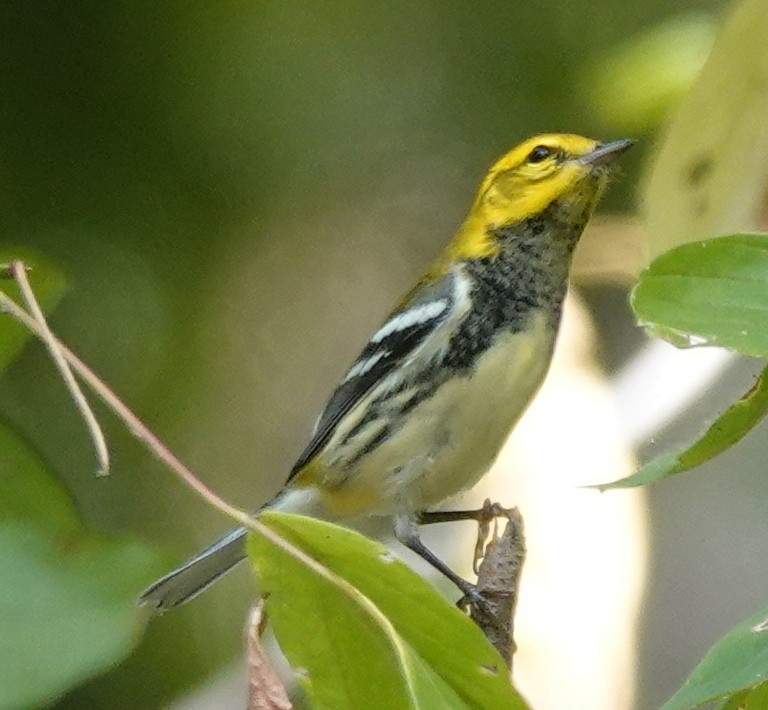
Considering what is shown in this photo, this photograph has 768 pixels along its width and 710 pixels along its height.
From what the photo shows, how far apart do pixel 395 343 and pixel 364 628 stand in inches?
28.7

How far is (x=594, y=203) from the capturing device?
1.39 meters

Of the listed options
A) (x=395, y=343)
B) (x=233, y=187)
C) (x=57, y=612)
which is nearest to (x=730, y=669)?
(x=57, y=612)

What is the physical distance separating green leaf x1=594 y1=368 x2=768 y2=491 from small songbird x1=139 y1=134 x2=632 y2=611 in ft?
2.30

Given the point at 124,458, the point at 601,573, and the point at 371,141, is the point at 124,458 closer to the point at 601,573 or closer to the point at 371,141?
the point at 371,141

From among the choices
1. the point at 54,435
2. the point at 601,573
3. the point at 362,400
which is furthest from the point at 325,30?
the point at 601,573

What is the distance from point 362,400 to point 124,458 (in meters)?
0.68

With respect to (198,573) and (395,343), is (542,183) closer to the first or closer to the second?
(395,343)

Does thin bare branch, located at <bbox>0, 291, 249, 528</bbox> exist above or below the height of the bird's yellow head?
below

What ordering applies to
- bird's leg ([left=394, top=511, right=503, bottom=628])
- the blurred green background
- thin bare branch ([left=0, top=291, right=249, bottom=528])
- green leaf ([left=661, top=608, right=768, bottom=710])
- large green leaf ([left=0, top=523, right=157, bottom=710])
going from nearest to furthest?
green leaf ([left=661, top=608, right=768, bottom=710]) < thin bare branch ([left=0, top=291, right=249, bottom=528]) < large green leaf ([left=0, top=523, right=157, bottom=710]) < bird's leg ([left=394, top=511, right=503, bottom=628]) < the blurred green background

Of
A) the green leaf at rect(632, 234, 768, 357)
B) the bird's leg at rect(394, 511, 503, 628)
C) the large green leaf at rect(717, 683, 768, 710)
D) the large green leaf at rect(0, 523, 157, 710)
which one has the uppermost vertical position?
the green leaf at rect(632, 234, 768, 357)

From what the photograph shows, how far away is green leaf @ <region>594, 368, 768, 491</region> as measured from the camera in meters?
0.55

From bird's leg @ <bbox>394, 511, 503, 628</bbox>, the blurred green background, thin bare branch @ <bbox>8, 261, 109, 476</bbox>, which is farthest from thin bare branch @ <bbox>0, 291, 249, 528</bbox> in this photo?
the blurred green background

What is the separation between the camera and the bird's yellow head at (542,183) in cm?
135

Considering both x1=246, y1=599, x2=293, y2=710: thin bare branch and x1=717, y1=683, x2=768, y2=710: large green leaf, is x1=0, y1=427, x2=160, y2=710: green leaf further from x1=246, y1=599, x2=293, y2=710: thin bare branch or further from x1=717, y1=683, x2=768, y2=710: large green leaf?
x1=717, y1=683, x2=768, y2=710: large green leaf
